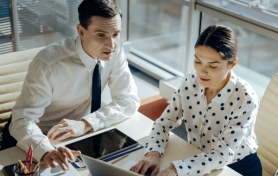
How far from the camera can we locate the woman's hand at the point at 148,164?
1.88 m

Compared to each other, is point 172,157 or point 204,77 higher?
point 204,77

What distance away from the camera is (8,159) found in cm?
194

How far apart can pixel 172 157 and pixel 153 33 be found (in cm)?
312

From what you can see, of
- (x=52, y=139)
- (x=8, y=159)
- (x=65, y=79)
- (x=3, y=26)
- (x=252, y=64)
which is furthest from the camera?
(x=252, y=64)

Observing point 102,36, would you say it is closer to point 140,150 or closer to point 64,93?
point 64,93

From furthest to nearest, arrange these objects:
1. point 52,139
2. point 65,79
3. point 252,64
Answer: point 252,64 → point 65,79 → point 52,139

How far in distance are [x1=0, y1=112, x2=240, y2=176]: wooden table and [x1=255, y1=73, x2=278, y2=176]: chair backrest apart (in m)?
0.46

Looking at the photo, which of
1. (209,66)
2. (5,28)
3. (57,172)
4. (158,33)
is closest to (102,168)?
(57,172)

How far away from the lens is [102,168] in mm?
1645

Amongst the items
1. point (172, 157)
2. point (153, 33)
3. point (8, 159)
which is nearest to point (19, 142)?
point (8, 159)

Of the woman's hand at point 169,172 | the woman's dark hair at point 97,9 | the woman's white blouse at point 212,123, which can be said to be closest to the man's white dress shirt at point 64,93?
the woman's dark hair at point 97,9

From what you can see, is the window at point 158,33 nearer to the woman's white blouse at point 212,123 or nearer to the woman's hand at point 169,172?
the woman's white blouse at point 212,123

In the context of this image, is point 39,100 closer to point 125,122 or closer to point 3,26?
point 125,122

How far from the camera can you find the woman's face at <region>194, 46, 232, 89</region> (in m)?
1.92
